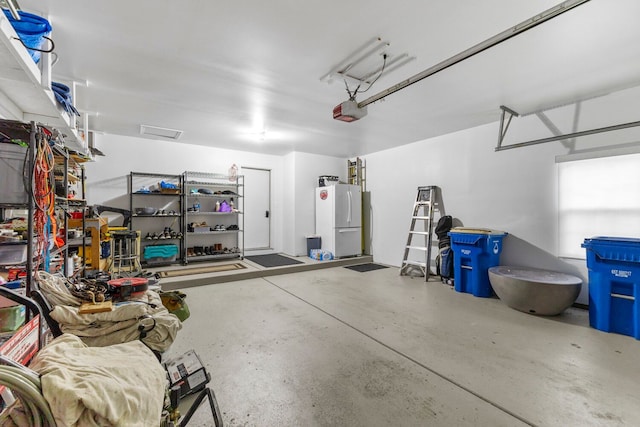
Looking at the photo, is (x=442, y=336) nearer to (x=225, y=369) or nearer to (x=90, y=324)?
(x=225, y=369)

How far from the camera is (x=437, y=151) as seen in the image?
514 centimetres

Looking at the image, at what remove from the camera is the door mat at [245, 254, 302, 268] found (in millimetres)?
5511

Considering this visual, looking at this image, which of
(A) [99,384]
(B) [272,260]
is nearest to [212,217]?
(B) [272,260]

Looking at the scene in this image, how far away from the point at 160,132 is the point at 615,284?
6.65m

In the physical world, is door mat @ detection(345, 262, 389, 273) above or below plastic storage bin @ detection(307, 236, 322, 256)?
below

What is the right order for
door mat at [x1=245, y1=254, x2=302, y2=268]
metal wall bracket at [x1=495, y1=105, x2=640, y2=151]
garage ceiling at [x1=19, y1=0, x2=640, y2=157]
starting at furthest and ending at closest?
door mat at [x1=245, y1=254, x2=302, y2=268] → metal wall bracket at [x1=495, y1=105, x2=640, y2=151] → garage ceiling at [x1=19, y1=0, x2=640, y2=157]

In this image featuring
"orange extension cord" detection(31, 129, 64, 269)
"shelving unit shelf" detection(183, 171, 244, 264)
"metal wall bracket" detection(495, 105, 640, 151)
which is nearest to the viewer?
"orange extension cord" detection(31, 129, 64, 269)

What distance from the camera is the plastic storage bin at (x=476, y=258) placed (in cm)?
392

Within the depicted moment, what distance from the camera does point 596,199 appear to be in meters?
3.40

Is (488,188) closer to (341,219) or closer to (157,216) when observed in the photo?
(341,219)

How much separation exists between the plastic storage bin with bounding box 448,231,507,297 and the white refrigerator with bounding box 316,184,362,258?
8.61 feet

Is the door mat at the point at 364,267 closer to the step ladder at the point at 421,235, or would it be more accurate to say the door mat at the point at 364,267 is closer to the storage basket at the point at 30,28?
the step ladder at the point at 421,235

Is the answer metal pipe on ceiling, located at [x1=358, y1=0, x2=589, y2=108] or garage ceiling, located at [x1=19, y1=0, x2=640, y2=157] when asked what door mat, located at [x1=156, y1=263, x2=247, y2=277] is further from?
metal pipe on ceiling, located at [x1=358, y1=0, x2=589, y2=108]

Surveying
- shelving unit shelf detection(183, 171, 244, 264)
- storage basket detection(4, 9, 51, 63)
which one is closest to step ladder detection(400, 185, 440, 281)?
shelving unit shelf detection(183, 171, 244, 264)
